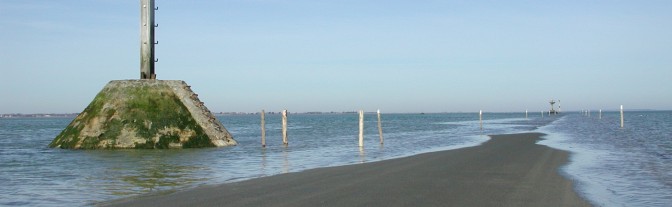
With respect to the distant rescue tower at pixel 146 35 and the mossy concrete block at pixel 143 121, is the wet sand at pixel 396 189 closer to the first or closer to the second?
the mossy concrete block at pixel 143 121

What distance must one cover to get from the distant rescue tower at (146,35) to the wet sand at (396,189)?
1604 cm

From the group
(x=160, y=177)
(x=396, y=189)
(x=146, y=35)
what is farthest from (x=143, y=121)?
(x=396, y=189)

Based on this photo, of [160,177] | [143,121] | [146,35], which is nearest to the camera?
[160,177]

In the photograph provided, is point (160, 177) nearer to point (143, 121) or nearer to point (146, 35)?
point (143, 121)

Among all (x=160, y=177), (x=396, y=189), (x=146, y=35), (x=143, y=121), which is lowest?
(x=160, y=177)

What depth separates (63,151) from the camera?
27188mm

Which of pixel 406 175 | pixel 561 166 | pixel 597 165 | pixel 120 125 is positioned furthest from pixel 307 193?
pixel 120 125

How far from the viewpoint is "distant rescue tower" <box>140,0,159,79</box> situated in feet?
99.4

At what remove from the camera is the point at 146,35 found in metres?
30.3

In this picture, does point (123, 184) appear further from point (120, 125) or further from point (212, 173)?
point (120, 125)

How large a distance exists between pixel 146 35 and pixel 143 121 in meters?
4.55

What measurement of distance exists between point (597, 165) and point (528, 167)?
8.80 feet

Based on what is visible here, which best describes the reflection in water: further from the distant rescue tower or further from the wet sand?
the distant rescue tower

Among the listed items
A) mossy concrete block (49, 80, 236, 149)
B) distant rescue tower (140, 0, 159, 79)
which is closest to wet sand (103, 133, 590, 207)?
mossy concrete block (49, 80, 236, 149)
